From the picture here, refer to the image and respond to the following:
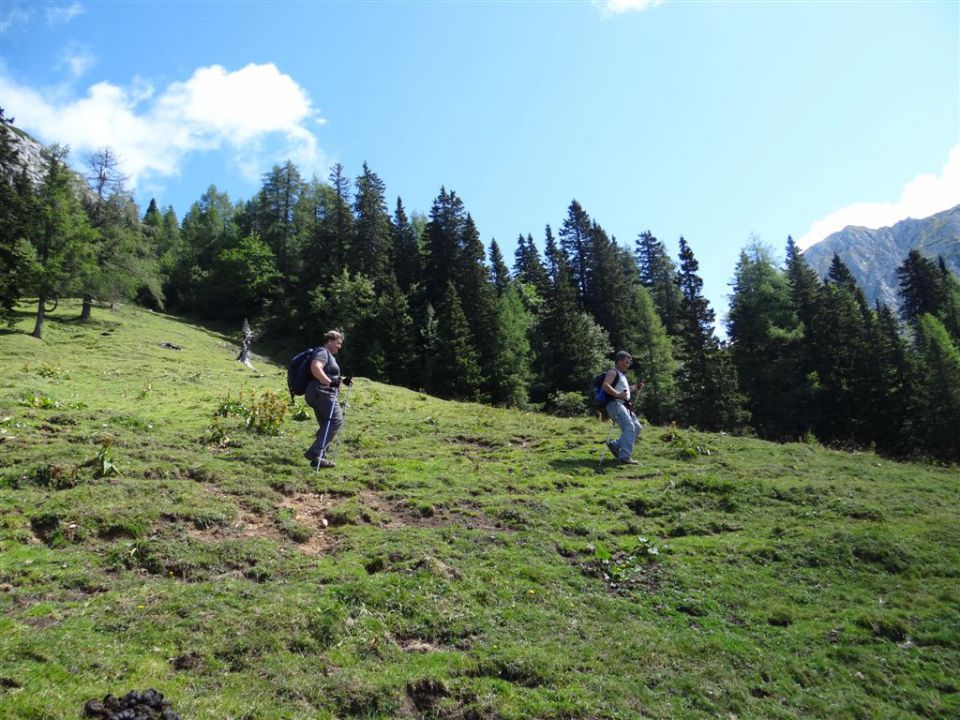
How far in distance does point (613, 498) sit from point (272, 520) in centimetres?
662

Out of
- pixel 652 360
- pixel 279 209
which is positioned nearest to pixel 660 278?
pixel 652 360

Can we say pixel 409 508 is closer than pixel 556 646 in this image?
No

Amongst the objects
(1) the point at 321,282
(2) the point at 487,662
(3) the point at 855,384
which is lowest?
(2) the point at 487,662

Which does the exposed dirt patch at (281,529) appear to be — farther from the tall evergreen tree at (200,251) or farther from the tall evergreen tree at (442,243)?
A: the tall evergreen tree at (200,251)

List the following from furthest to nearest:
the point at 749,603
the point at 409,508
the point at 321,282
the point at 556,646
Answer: the point at 321,282, the point at 409,508, the point at 749,603, the point at 556,646

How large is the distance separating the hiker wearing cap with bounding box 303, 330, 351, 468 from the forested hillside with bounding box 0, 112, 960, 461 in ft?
106

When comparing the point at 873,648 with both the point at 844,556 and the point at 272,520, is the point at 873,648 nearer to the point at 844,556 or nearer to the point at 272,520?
the point at 844,556

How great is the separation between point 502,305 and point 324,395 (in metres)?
54.6

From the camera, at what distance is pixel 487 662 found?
6336 millimetres

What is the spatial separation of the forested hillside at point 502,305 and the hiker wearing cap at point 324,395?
1267 inches

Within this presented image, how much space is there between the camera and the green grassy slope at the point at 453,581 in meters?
5.83

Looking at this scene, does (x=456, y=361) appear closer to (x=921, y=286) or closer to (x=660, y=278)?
(x=660, y=278)

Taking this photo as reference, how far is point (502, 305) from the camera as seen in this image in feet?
218

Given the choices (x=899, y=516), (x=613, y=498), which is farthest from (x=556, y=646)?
(x=899, y=516)
